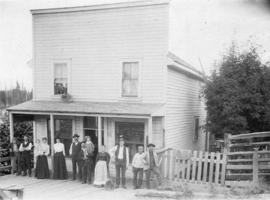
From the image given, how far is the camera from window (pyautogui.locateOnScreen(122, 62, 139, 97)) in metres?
Answer: 13.1

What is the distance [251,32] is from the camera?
13.7m

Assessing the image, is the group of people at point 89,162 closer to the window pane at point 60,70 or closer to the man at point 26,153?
the man at point 26,153

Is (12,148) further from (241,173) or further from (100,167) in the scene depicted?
(241,173)

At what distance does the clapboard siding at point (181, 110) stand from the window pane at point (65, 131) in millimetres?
A: 4614

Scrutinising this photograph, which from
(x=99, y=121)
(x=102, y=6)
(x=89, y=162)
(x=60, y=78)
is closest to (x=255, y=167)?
(x=99, y=121)

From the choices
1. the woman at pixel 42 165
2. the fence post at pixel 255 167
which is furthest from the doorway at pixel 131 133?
the fence post at pixel 255 167

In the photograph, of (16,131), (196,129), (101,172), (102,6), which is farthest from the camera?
(196,129)

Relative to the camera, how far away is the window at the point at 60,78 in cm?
1452

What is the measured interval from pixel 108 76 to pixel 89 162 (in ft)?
12.6

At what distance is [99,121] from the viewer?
1225 centimetres

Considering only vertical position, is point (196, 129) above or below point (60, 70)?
below

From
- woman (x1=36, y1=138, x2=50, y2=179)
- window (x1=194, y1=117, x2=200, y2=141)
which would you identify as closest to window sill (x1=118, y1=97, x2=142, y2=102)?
woman (x1=36, y1=138, x2=50, y2=179)

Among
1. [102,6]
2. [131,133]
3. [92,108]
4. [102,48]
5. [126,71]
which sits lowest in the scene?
[131,133]

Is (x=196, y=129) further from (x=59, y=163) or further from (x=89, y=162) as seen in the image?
(x=59, y=163)
